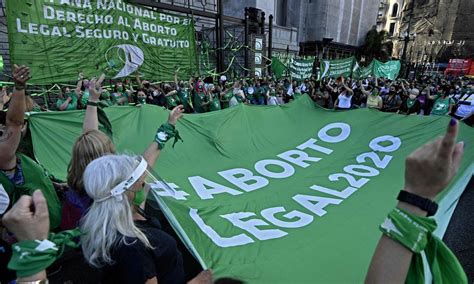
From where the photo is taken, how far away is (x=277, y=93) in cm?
1259

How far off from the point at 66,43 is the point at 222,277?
20.9 feet

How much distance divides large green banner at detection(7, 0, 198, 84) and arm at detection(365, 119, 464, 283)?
6877 mm

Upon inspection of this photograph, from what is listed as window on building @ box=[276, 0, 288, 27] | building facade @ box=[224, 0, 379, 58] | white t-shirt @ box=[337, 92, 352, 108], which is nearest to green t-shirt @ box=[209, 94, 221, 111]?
white t-shirt @ box=[337, 92, 352, 108]

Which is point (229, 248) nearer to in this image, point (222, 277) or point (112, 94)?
point (222, 277)

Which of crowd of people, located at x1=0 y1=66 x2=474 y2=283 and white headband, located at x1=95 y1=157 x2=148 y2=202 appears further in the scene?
white headband, located at x1=95 y1=157 x2=148 y2=202

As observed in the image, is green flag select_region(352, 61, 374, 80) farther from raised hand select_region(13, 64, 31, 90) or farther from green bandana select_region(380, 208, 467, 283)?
green bandana select_region(380, 208, 467, 283)

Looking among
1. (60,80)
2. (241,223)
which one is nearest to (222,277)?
(241,223)

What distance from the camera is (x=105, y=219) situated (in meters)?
1.41

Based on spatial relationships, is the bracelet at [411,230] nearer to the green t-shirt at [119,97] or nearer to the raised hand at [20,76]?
the raised hand at [20,76]

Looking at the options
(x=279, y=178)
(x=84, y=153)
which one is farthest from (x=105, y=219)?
(x=279, y=178)

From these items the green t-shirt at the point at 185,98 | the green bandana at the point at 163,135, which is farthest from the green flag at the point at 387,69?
the green bandana at the point at 163,135

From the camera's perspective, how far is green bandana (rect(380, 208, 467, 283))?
2.87ft

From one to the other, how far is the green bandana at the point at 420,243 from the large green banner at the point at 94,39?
6.89 meters

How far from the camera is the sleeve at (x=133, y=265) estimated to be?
135 cm
